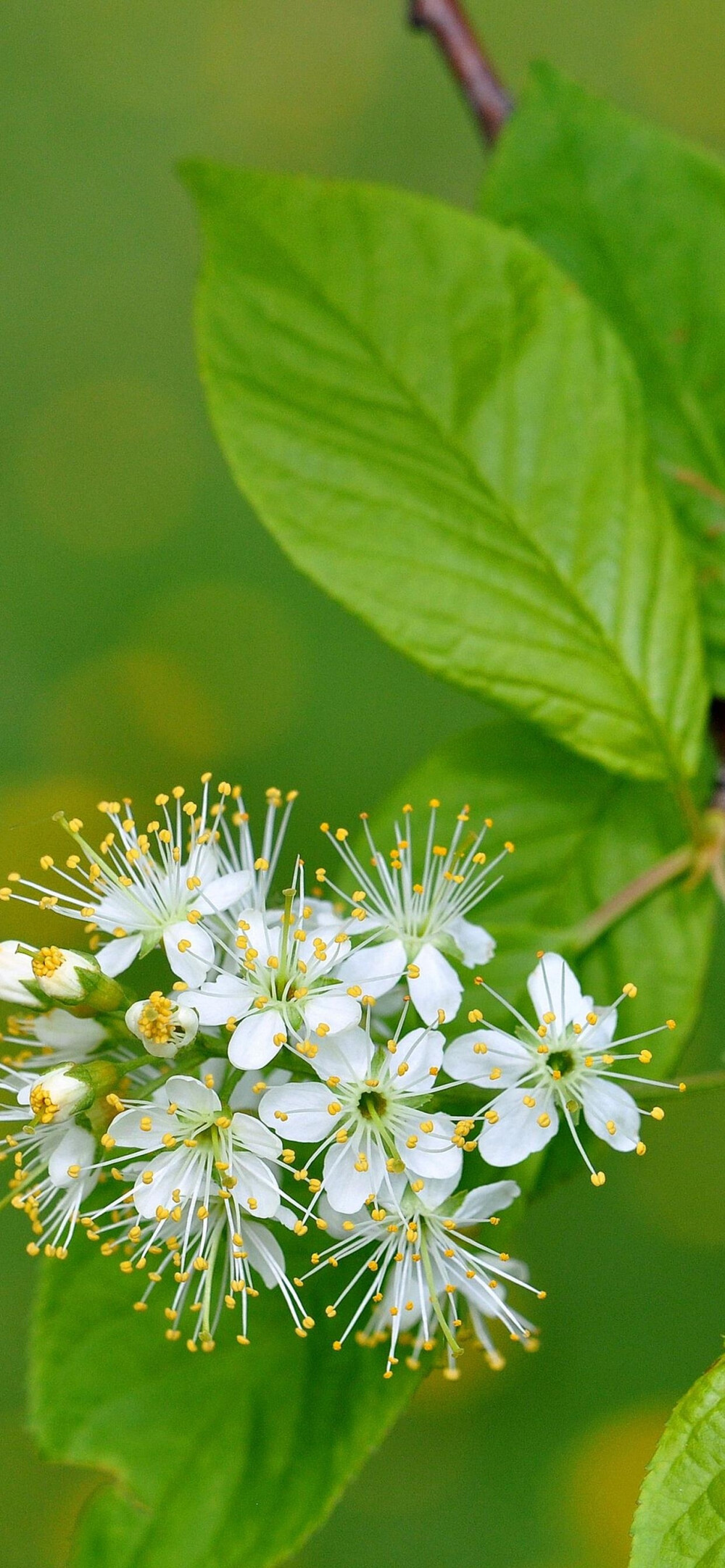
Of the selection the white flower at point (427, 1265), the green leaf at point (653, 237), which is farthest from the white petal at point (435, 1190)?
the green leaf at point (653, 237)

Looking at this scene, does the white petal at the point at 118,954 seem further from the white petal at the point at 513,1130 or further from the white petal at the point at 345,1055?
the white petal at the point at 513,1130

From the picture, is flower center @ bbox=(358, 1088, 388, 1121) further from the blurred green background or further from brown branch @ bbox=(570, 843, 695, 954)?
the blurred green background

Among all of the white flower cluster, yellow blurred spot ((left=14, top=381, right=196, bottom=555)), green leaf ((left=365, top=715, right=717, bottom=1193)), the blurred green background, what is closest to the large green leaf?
green leaf ((left=365, top=715, right=717, bottom=1193))

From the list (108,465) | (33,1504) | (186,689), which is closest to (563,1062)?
(33,1504)

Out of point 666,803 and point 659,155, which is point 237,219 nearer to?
point 659,155

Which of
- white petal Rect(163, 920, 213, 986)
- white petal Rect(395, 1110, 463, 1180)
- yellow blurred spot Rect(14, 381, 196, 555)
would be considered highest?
yellow blurred spot Rect(14, 381, 196, 555)

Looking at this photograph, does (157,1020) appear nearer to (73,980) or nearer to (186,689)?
(73,980)

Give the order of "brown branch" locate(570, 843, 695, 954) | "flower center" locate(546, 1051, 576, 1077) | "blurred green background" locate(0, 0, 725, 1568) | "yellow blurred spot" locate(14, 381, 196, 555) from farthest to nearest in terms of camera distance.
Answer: "yellow blurred spot" locate(14, 381, 196, 555) → "blurred green background" locate(0, 0, 725, 1568) → "brown branch" locate(570, 843, 695, 954) → "flower center" locate(546, 1051, 576, 1077)
